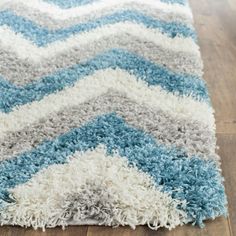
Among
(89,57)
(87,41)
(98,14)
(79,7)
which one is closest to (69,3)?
(79,7)

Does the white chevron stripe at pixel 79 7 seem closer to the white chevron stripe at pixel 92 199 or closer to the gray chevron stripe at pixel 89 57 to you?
the gray chevron stripe at pixel 89 57

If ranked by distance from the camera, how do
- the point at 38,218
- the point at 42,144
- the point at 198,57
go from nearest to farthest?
the point at 38,218 → the point at 42,144 → the point at 198,57

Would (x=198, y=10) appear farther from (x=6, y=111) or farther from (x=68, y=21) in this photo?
(x=6, y=111)

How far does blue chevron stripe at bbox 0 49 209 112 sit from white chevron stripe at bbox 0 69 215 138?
0.07 feet

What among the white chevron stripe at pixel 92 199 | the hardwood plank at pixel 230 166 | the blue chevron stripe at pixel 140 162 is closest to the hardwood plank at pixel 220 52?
the hardwood plank at pixel 230 166

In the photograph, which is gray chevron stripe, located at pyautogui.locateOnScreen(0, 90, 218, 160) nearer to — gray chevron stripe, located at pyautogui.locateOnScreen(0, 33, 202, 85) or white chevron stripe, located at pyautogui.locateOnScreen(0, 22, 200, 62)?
gray chevron stripe, located at pyautogui.locateOnScreen(0, 33, 202, 85)

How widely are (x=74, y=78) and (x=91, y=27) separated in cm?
33

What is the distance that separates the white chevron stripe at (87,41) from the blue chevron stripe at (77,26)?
1.0 inches

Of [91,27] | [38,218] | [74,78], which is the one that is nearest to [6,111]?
[74,78]

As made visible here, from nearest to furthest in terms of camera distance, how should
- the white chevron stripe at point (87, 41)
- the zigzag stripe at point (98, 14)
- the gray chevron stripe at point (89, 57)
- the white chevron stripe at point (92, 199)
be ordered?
the white chevron stripe at point (92, 199), the gray chevron stripe at point (89, 57), the white chevron stripe at point (87, 41), the zigzag stripe at point (98, 14)

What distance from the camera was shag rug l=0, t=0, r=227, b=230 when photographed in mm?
757

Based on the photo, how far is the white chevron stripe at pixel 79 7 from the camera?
4.84ft

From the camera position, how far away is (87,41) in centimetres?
131

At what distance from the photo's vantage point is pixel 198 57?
48.6 inches
